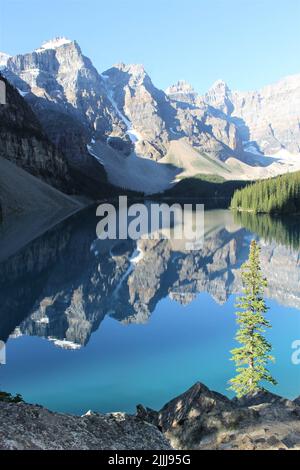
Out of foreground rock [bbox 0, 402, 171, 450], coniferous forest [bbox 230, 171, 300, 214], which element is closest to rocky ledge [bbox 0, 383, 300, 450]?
foreground rock [bbox 0, 402, 171, 450]

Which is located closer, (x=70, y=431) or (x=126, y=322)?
(x=70, y=431)

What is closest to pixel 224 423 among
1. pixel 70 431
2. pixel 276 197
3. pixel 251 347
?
pixel 70 431

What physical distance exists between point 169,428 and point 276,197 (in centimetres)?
14358

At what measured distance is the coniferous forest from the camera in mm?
146250

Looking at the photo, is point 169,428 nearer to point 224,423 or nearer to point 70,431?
point 224,423

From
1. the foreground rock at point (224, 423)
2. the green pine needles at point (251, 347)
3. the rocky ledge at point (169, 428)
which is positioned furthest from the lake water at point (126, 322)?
the rocky ledge at point (169, 428)

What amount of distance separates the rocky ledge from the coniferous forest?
139 m

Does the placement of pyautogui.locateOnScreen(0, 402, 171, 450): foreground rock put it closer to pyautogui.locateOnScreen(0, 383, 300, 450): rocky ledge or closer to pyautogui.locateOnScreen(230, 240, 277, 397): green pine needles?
pyautogui.locateOnScreen(0, 383, 300, 450): rocky ledge

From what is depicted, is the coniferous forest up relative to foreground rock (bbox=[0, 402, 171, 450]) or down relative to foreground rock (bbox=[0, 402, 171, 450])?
up

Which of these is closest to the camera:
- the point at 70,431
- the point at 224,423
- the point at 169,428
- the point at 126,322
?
the point at 70,431

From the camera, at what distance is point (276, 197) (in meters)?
149

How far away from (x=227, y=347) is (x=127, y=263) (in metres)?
34.5

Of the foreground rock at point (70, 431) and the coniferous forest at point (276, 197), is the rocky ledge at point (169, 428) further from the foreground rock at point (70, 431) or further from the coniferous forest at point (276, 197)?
the coniferous forest at point (276, 197)
